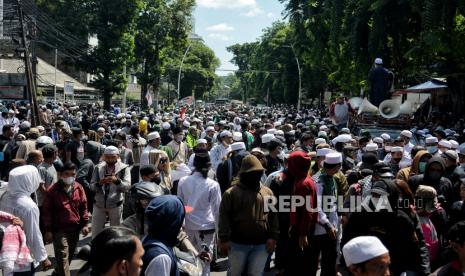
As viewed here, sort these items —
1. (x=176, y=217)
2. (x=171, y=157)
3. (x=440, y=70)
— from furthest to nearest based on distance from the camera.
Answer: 1. (x=440, y=70)
2. (x=171, y=157)
3. (x=176, y=217)

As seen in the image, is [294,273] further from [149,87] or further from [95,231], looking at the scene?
[149,87]

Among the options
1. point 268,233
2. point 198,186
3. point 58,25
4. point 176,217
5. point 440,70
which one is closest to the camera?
point 176,217

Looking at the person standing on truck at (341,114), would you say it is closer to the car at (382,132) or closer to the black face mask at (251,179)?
the car at (382,132)

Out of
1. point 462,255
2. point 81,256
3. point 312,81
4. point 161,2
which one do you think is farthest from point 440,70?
point 312,81

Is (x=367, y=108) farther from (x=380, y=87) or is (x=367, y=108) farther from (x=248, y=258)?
(x=248, y=258)

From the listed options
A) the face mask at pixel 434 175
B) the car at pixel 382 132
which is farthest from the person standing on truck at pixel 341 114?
the face mask at pixel 434 175

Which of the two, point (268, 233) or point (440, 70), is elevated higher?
point (440, 70)

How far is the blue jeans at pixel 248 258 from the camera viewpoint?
6.03 m

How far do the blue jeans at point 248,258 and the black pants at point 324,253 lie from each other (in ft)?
2.49

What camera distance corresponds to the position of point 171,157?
10.6 meters

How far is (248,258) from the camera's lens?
608cm

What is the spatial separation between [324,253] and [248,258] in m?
1.24

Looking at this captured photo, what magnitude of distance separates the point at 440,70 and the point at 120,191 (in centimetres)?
1477

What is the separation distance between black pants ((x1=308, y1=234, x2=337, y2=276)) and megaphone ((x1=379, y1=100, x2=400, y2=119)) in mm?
8280
